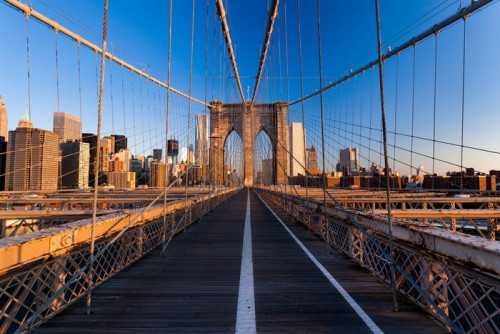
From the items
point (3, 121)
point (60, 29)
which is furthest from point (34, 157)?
point (3, 121)

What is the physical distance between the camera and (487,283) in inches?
87.8

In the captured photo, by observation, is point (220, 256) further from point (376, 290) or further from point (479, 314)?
point (479, 314)

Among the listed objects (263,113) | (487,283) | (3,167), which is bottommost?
(487,283)

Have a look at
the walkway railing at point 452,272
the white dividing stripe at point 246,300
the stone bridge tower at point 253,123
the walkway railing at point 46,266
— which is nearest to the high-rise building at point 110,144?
the walkway railing at point 46,266

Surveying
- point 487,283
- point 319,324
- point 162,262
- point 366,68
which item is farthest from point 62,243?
point 366,68

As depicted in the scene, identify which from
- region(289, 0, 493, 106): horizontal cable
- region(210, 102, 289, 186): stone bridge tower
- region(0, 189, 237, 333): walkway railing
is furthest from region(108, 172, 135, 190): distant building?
region(0, 189, 237, 333): walkway railing

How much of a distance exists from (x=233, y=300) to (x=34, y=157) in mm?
14864

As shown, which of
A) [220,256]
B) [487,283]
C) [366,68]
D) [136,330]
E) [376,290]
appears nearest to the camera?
[487,283]

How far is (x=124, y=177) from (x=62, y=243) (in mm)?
23866

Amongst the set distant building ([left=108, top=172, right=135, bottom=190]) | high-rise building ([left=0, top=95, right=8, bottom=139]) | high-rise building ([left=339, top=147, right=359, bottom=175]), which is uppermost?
high-rise building ([left=0, top=95, right=8, bottom=139])

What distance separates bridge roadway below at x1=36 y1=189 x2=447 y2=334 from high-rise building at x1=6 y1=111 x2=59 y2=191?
11426 millimetres

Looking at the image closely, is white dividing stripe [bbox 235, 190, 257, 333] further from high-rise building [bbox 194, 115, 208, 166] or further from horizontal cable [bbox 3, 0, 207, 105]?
high-rise building [bbox 194, 115, 208, 166]

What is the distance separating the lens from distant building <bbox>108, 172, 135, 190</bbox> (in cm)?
2397

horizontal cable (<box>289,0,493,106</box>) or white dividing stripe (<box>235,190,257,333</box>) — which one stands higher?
horizontal cable (<box>289,0,493,106</box>)
